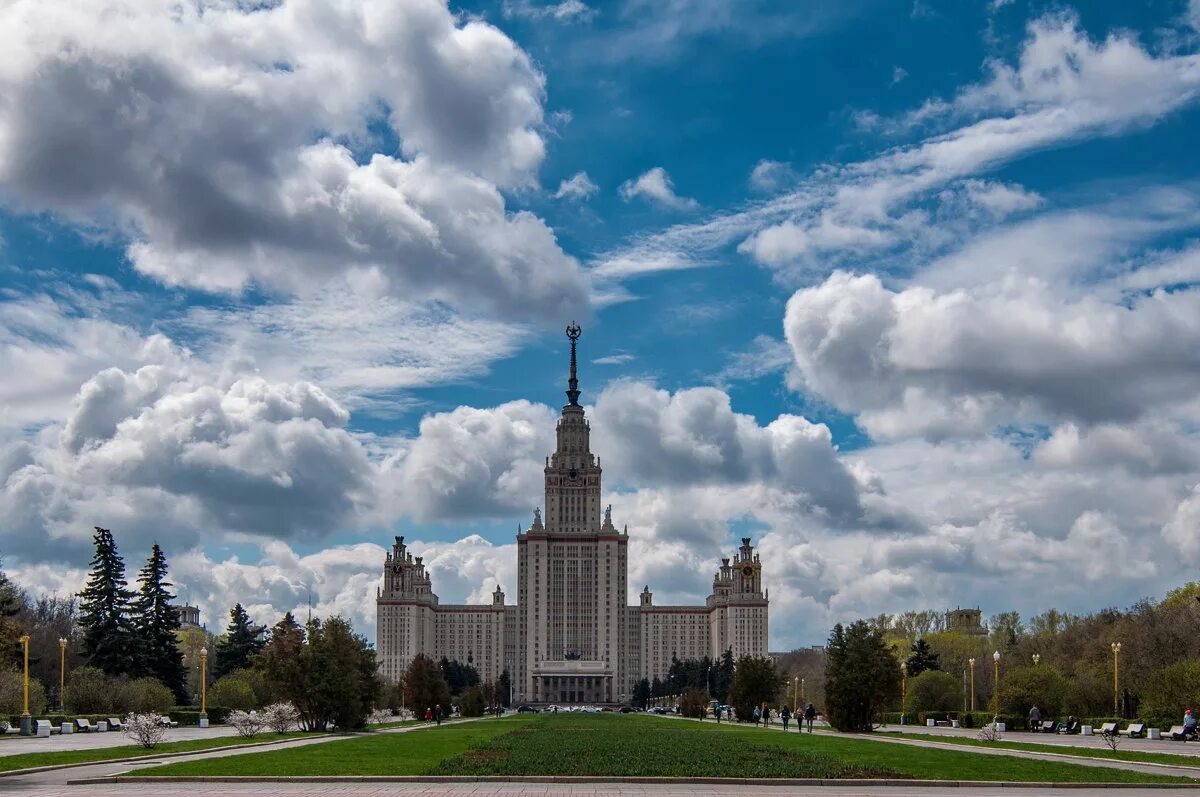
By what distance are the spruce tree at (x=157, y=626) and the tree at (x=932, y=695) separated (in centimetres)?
4772

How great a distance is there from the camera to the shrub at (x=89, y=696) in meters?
69.1

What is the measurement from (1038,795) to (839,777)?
168 inches

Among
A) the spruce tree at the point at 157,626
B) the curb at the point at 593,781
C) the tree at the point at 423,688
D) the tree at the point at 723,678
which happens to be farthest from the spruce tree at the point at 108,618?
the tree at the point at 723,678

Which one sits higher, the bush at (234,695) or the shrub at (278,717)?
the shrub at (278,717)

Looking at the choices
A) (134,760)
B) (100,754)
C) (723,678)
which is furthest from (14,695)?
(723,678)

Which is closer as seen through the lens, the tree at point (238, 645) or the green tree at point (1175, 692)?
the green tree at point (1175, 692)

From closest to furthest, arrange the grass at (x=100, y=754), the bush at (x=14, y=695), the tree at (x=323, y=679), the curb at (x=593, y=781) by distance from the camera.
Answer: the curb at (x=593, y=781)
the grass at (x=100, y=754)
the tree at (x=323, y=679)
the bush at (x=14, y=695)

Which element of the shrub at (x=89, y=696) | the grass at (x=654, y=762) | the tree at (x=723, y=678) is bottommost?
the tree at (x=723, y=678)

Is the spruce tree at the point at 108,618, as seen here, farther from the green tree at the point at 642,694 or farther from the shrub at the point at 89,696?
the green tree at the point at 642,694

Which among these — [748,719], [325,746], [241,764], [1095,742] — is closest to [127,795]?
[241,764]

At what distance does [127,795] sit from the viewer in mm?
24000

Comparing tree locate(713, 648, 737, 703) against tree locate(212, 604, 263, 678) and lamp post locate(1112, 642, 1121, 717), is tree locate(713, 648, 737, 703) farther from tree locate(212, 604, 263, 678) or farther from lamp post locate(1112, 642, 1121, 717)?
lamp post locate(1112, 642, 1121, 717)

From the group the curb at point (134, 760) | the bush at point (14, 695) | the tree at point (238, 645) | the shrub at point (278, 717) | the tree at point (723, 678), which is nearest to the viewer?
the curb at point (134, 760)

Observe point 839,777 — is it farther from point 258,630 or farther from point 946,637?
point 946,637
